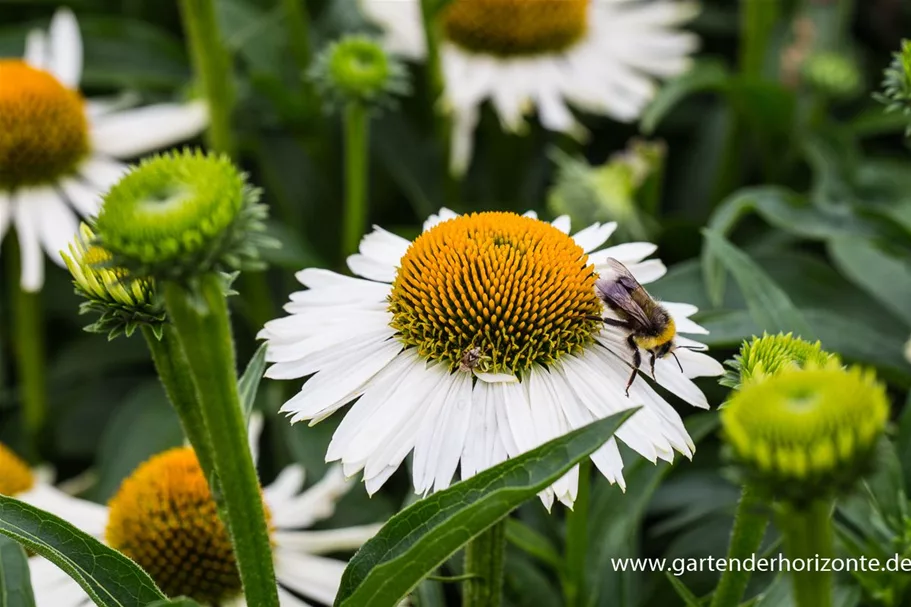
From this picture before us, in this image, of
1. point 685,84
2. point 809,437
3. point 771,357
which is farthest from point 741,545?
point 685,84

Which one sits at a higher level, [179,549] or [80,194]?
[80,194]

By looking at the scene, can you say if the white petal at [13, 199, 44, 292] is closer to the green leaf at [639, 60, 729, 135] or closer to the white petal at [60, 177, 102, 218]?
the white petal at [60, 177, 102, 218]

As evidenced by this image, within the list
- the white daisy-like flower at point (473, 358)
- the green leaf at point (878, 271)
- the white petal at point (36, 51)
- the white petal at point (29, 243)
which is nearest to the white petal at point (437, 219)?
the white daisy-like flower at point (473, 358)

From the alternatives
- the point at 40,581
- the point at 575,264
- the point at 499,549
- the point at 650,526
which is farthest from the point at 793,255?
the point at 40,581

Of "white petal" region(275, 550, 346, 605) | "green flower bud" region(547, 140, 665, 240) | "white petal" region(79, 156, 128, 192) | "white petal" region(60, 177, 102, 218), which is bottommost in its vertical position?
"white petal" region(275, 550, 346, 605)

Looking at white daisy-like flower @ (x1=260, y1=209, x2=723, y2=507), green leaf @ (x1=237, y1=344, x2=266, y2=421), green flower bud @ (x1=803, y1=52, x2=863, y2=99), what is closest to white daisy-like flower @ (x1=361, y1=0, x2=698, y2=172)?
green flower bud @ (x1=803, y1=52, x2=863, y2=99)

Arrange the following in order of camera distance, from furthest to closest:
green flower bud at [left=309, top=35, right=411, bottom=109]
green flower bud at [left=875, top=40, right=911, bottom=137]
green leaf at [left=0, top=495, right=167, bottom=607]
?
green flower bud at [left=309, top=35, right=411, bottom=109] → green flower bud at [left=875, top=40, right=911, bottom=137] → green leaf at [left=0, top=495, right=167, bottom=607]

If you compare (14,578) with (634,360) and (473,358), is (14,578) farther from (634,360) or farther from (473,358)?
(634,360)
